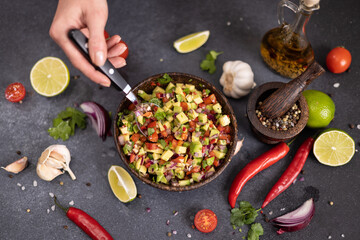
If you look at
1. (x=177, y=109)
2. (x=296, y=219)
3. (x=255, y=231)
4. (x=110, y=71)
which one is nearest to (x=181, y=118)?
(x=177, y=109)

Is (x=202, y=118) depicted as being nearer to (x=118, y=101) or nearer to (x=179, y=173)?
(x=179, y=173)

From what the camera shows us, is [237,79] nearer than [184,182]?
No

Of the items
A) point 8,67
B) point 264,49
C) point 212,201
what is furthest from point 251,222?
point 8,67

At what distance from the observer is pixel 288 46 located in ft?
7.36

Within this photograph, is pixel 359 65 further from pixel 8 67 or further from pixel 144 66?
pixel 8 67

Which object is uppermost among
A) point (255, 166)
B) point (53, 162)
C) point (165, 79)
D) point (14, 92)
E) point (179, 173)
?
point (14, 92)

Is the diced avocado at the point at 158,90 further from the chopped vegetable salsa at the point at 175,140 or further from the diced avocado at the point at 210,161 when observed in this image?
the diced avocado at the point at 210,161

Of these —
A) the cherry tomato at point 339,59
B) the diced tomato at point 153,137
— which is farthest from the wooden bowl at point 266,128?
the diced tomato at point 153,137

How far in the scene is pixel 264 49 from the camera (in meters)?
2.41

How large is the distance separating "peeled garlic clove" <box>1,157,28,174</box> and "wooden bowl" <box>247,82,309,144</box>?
1578 millimetres

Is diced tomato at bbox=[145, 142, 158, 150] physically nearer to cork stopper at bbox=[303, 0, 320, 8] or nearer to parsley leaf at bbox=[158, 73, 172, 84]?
parsley leaf at bbox=[158, 73, 172, 84]

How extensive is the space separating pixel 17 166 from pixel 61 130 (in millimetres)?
378

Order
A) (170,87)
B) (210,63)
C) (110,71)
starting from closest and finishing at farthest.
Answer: (110,71) < (170,87) < (210,63)

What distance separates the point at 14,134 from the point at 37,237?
75 centimetres
